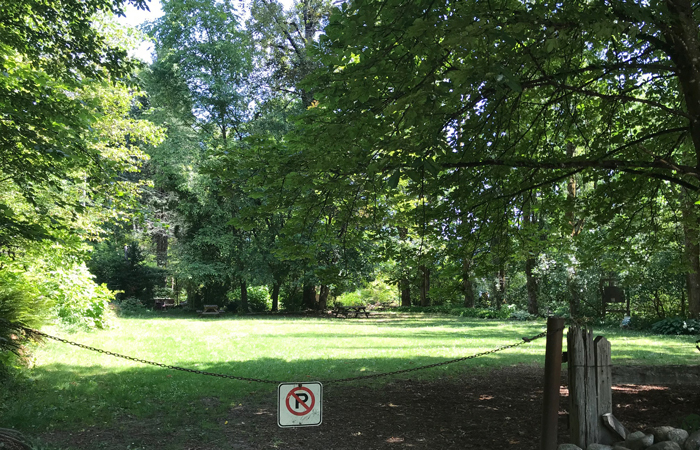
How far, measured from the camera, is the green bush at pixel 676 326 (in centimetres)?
1633

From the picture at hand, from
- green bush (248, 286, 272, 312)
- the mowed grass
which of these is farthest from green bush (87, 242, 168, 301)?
the mowed grass

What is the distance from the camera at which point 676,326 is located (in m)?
16.8

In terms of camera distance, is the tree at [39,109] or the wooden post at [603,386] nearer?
the wooden post at [603,386]

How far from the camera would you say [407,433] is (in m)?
6.11

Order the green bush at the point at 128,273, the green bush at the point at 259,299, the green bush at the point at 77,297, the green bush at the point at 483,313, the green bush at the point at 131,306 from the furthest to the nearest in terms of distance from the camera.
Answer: the green bush at the point at 259,299, the green bush at the point at 128,273, the green bush at the point at 131,306, the green bush at the point at 483,313, the green bush at the point at 77,297

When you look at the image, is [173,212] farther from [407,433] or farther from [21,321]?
[407,433]

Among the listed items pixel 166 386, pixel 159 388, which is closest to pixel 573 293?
pixel 166 386

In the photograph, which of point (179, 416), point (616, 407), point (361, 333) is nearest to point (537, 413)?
point (616, 407)

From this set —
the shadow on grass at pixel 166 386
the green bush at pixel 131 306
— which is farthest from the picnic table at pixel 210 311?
the shadow on grass at pixel 166 386

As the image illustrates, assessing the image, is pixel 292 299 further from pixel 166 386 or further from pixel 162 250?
pixel 166 386

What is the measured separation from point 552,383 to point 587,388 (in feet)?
1.24

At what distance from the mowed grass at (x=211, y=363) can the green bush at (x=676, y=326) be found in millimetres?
793

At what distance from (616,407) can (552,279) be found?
698 inches

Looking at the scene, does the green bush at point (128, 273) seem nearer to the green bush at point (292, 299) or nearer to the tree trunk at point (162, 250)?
the tree trunk at point (162, 250)
